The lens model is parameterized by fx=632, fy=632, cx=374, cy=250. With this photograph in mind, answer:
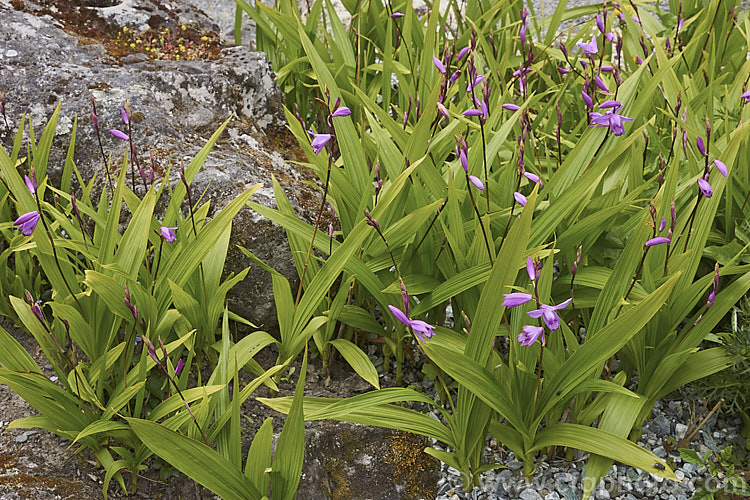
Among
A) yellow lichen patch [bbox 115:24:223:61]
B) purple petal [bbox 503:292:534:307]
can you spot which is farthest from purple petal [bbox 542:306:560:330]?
yellow lichen patch [bbox 115:24:223:61]

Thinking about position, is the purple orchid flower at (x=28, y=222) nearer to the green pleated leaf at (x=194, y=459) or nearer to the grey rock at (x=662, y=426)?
the green pleated leaf at (x=194, y=459)

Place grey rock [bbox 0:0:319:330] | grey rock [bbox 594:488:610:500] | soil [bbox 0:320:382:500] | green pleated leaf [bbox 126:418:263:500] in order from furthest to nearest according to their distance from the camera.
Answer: grey rock [bbox 0:0:319:330] → grey rock [bbox 594:488:610:500] → soil [bbox 0:320:382:500] → green pleated leaf [bbox 126:418:263:500]

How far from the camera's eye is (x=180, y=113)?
3043 mm

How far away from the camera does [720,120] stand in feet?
8.70

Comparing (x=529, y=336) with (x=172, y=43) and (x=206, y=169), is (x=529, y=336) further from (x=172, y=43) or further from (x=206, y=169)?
(x=172, y=43)

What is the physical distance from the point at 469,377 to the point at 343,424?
66 cm

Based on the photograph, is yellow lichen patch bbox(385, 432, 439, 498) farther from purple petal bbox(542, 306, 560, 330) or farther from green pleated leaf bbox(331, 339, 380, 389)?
purple petal bbox(542, 306, 560, 330)

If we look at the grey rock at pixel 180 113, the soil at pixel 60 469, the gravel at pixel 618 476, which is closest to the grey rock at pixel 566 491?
the gravel at pixel 618 476

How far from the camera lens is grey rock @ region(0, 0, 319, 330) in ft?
8.20

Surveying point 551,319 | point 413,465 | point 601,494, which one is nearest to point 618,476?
point 601,494

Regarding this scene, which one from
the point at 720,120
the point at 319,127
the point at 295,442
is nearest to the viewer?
the point at 295,442

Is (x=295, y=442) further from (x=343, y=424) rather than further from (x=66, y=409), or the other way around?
(x=66, y=409)

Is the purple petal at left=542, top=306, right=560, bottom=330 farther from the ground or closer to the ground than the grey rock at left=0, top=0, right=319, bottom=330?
farther from the ground

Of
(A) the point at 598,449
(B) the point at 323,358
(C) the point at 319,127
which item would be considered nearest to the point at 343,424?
(B) the point at 323,358
